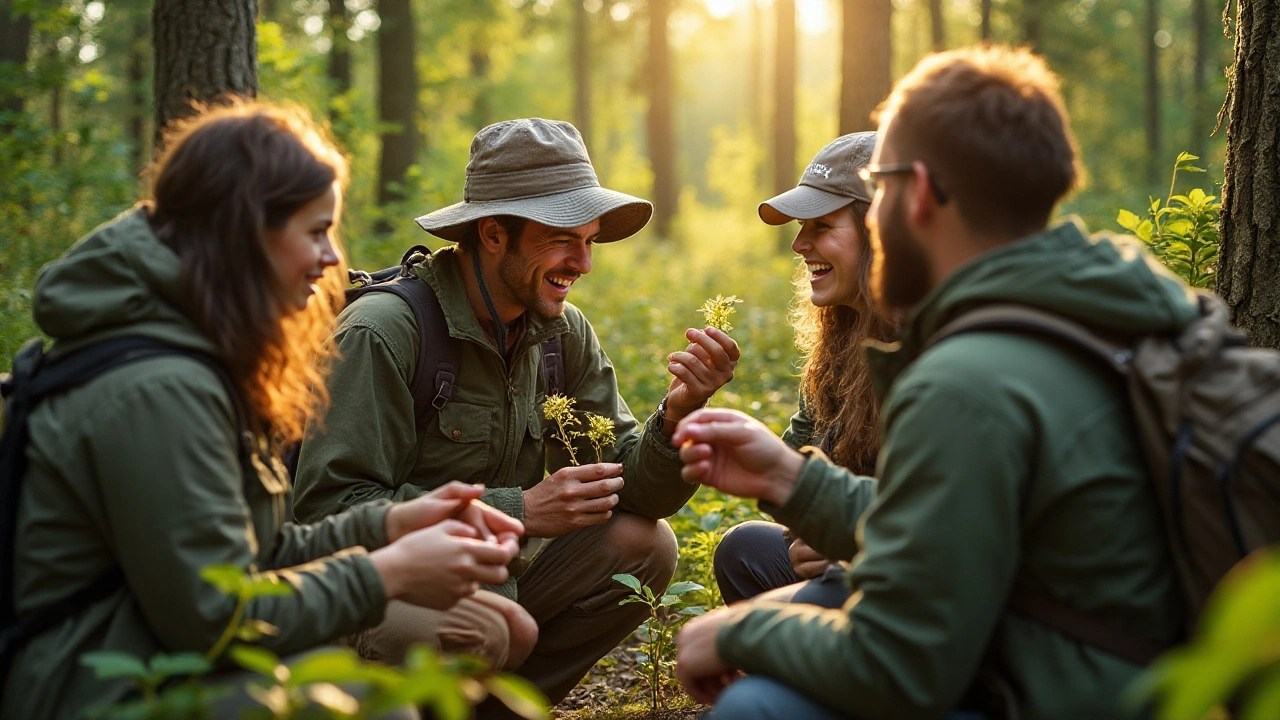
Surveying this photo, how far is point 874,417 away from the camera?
3.37 metres

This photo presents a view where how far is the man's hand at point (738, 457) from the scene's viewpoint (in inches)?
95.1

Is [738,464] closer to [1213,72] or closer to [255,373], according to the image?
[255,373]

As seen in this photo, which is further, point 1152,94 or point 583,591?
point 1152,94

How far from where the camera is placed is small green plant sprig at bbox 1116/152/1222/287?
145 inches

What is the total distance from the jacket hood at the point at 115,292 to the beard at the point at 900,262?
1.45 metres

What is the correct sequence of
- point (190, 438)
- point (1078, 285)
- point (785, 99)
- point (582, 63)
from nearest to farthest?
point (1078, 285), point (190, 438), point (785, 99), point (582, 63)

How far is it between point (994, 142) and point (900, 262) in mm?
317

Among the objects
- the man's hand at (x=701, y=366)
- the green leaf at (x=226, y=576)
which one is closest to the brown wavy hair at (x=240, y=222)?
the green leaf at (x=226, y=576)

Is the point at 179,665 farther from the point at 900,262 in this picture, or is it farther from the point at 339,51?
the point at 339,51

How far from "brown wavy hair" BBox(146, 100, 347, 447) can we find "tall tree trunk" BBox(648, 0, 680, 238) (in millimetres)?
17559

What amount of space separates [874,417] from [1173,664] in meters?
2.42

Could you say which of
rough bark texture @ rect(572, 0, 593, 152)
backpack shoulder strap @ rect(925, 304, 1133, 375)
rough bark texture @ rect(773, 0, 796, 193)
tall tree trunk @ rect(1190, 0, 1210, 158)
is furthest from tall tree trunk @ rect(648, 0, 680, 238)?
backpack shoulder strap @ rect(925, 304, 1133, 375)

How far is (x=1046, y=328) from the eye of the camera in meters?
1.88

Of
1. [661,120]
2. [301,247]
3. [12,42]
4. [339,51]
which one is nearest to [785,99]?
[661,120]
